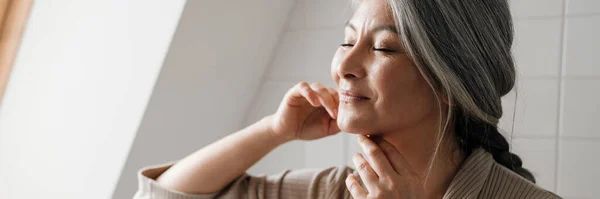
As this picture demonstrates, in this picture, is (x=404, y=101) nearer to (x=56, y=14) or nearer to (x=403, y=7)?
(x=403, y=7)

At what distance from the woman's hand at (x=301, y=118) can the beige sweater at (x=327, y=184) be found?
0.28ft

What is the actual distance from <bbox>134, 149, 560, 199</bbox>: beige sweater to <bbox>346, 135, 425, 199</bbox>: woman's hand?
182 millimetres

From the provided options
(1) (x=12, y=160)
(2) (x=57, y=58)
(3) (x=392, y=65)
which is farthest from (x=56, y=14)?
(3) (x=392, y=65)

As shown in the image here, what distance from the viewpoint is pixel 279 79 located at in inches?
71.0

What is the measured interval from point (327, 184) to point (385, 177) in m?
0.34

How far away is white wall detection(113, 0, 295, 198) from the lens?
1.55 meters

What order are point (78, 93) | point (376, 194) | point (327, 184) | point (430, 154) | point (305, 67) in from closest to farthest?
1. point (376, 194)
2. point (430, 154)
3. point (327, 184)
4. point (78, 93)
5. point (305, 67)

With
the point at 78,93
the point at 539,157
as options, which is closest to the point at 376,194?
→ the point at 539,157

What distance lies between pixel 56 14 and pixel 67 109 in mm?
221

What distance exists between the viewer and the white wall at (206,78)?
1.55 metres

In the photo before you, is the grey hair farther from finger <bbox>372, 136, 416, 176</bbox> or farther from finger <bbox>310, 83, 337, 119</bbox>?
finger <bbox>310, 83, 337, 119</bbox>

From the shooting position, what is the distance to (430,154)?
1215mm

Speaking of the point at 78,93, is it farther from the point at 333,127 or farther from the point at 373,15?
the point at 373,15

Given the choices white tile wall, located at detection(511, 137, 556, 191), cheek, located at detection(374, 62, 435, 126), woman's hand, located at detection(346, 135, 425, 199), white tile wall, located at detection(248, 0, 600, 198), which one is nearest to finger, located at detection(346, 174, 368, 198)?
woman's hand, located at detection(346, 135, 425, 199)
